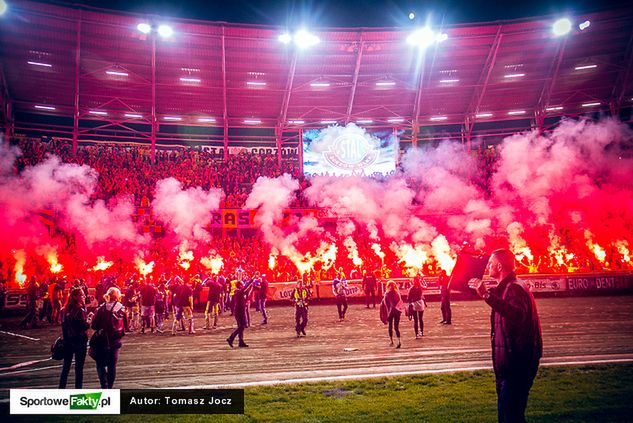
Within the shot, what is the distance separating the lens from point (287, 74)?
93.4ft

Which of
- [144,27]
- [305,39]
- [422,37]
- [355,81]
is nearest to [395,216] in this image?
[355,81]

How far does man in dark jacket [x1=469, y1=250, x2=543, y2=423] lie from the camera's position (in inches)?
158

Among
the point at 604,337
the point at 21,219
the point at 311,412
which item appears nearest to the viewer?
the point at 311,412

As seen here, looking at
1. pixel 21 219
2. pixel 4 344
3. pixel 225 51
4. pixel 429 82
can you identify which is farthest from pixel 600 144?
pixel 21 219

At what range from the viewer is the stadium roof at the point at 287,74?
2472 cm

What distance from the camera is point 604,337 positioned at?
11.0 metres

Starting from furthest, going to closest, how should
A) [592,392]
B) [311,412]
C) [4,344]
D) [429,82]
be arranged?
[429,82], [4,344], [592,392], [311,412]

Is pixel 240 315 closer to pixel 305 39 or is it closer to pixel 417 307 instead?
pixel 417 307

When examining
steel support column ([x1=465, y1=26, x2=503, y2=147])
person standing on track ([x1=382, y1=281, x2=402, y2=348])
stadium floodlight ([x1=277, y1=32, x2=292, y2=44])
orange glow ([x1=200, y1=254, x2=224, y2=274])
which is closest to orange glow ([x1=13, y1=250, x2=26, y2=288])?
orange glow ([x1=200, y1=254, x2=224, y2=274])

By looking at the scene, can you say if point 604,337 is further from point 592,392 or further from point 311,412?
point 311,412

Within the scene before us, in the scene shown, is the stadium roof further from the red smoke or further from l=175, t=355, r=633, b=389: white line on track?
l=175, t=355, r=633, b=389: white line on track

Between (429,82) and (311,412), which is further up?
(429,82)

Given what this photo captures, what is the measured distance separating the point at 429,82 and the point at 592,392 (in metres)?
26.7
